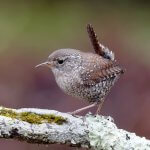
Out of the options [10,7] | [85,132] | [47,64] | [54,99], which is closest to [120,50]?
[54,99]

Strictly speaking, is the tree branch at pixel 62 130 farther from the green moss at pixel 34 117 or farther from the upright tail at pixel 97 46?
the upright tail at pixel 97 46

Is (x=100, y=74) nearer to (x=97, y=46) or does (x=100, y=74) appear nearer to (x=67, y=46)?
(x=97, y=46)

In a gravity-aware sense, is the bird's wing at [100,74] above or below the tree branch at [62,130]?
above

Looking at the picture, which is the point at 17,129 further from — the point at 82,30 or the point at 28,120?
the point at 82,30

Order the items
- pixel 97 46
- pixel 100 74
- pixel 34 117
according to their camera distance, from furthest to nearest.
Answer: pixel 97 46 < pixel 100 74 < pixel 34 117

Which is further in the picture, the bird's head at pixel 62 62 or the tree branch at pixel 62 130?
the bird's head at pixel 62 62

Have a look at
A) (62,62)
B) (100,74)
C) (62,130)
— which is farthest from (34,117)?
(100,74)

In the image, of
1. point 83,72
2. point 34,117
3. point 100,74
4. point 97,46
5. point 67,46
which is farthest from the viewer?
point 67,46

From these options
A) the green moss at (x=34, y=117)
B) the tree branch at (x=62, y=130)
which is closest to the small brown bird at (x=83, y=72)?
the tree branch at (x=62, y=130)
